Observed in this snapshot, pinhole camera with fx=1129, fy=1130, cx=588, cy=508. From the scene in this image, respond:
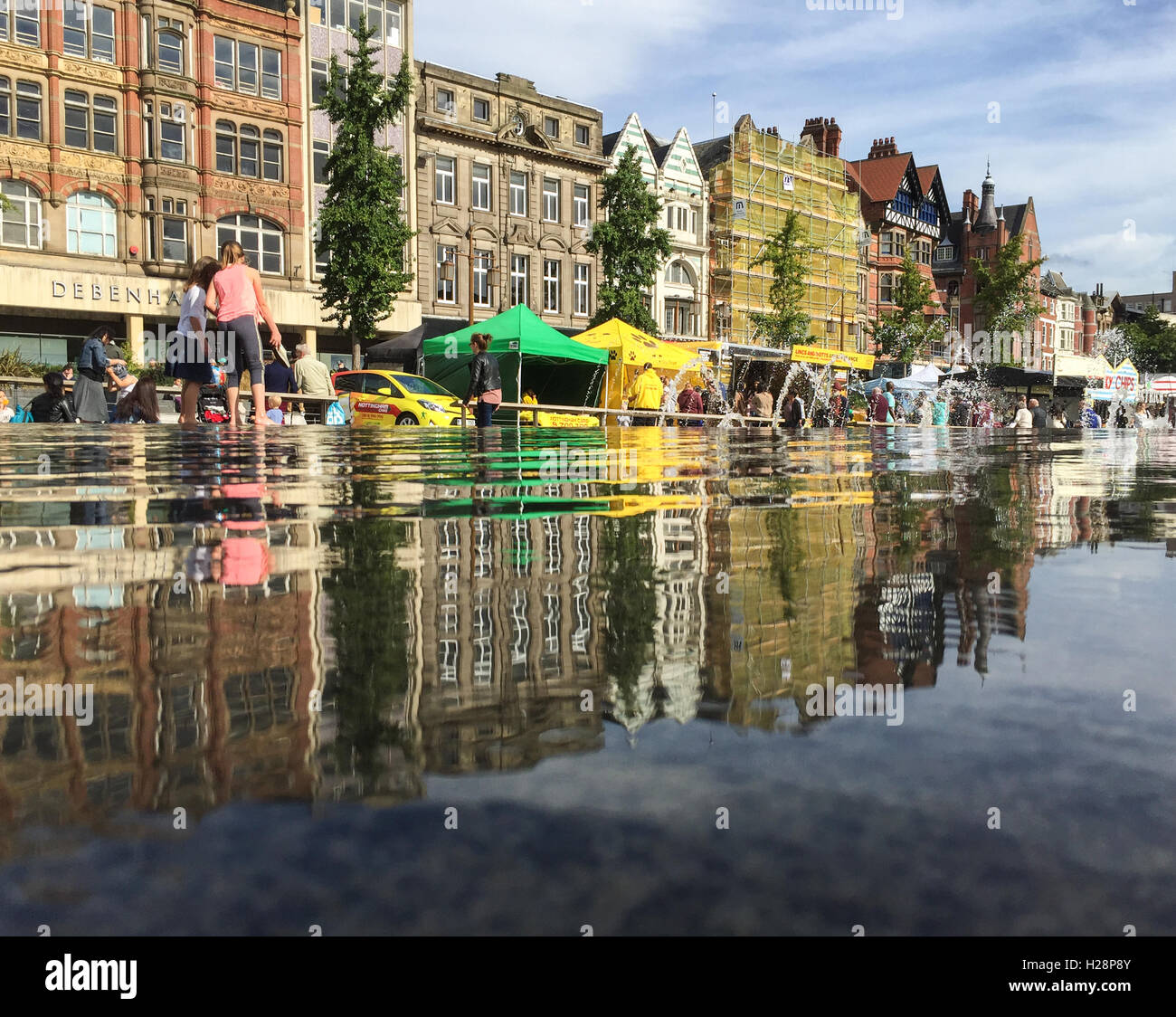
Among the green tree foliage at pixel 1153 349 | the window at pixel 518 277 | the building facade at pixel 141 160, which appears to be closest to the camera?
the building facade at pixel 141 160

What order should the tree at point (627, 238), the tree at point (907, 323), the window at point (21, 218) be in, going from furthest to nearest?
the tree at point (907, 323) < the tree at point (627, 238) < the window at point (21, 218)

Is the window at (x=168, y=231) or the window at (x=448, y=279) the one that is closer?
the window at (x=168, y=231)

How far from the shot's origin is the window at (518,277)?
48.3m

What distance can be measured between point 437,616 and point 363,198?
32398mm

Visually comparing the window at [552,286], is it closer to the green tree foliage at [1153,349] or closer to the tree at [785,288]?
the tree at [785,288]

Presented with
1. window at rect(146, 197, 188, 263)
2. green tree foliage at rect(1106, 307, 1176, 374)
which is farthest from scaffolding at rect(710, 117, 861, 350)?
green tree foliage at rect(1106, 307, 1176, 374)

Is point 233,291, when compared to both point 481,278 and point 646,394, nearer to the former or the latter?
point 646,394

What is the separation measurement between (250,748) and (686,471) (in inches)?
221

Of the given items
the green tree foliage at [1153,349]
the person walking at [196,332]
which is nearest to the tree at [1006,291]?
the green tree foliage at [1153,349]

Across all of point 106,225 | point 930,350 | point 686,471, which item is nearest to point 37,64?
point 106,225

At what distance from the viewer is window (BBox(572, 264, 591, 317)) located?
50562 mm

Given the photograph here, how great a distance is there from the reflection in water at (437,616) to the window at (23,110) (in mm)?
35235
